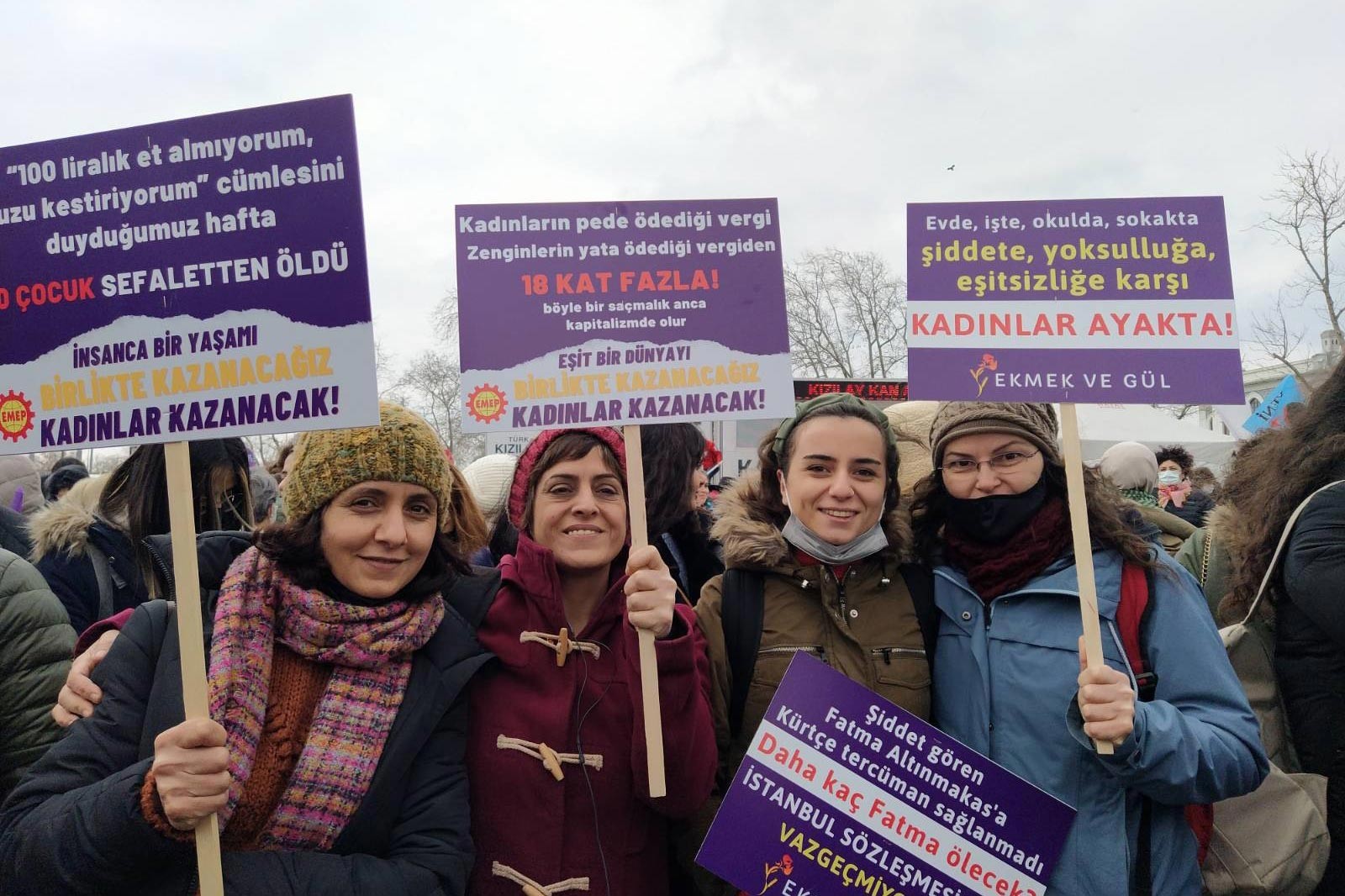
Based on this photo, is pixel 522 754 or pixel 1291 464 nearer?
pixel 522 754

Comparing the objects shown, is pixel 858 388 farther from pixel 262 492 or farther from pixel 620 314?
pixel 620 314

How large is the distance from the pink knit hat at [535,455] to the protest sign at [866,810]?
77 centimetres

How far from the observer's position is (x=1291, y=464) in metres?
2.81

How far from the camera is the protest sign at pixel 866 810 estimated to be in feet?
7.44

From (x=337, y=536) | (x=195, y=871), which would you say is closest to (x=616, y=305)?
(x=337, y=536)

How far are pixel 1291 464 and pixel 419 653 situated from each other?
8.40 ft

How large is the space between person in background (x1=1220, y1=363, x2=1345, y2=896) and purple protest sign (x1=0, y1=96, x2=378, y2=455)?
2537 mm

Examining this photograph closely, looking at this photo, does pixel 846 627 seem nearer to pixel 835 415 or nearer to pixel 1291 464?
pixel 835 415

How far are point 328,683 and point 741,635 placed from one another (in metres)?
1.06

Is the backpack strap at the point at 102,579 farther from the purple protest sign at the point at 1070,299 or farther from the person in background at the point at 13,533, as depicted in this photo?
the purple protest sign at the point at 1070,299

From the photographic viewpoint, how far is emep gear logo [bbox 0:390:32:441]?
6.84ft

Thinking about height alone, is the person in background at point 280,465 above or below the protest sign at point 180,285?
below

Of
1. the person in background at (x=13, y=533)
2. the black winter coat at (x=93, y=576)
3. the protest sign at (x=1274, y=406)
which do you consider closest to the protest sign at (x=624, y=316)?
the black winter coat at (x=93, y=576)

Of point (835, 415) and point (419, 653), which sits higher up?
point (835, 415)
